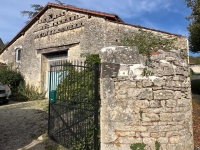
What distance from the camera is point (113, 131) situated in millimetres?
3816

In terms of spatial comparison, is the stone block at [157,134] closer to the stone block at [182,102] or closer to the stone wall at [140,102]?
the stone wall at [140,102]

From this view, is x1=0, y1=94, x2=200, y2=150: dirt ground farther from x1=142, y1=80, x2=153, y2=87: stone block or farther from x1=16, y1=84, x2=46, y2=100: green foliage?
x1=16, y1=84, x2=46, y2=100: green foliage

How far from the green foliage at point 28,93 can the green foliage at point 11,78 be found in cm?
47

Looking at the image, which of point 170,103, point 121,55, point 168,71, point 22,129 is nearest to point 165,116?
point 170,103

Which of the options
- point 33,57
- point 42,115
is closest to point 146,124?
point 42,115

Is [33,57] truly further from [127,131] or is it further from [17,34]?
[127,131]

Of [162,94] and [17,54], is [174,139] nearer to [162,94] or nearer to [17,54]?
[162,94]

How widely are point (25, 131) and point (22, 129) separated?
0.82 feet

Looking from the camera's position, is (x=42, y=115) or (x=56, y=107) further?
(x=42, y=115)

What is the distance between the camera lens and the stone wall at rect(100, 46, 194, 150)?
377 centimetres

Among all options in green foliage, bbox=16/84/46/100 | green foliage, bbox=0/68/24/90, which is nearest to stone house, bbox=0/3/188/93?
green foliage, bbox=16/84/46/100

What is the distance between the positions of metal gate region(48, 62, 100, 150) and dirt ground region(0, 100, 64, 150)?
0.37 m

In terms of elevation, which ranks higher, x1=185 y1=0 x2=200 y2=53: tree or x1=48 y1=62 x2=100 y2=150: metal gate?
x1=185 y1=0 x2=200 y2=53: tree

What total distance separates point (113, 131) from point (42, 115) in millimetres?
5025
